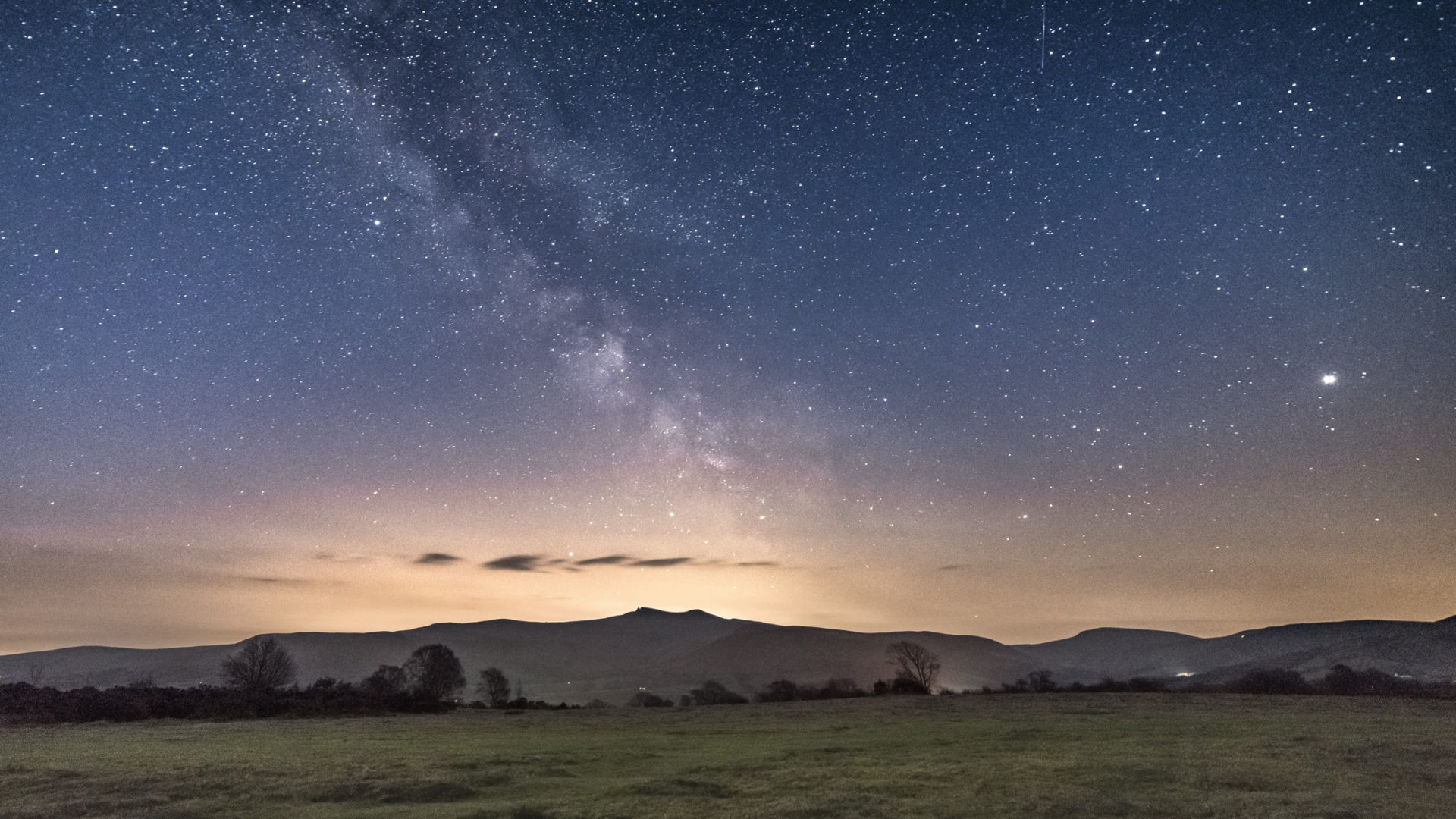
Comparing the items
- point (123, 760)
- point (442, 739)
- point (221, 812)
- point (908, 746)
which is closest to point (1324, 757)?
point (908, 746)

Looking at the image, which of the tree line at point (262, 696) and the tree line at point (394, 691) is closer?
the tree line at point (262, 696)

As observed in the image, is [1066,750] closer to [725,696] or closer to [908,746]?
[908,746]

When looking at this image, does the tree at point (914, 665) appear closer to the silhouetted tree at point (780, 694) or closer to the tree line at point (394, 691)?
the tree line at point (394, 691)

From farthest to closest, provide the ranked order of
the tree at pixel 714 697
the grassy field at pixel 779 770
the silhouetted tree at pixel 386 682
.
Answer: the tree at pixel 714 697 < the silhouetted tree at pixel 386 682 < the grassy field at pixel 779 770

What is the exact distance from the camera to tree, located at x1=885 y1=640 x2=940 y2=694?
93625 millimetres

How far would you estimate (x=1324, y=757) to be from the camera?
88.0 ft

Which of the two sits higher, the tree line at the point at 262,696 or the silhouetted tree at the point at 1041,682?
the tree line at the point at 262,696

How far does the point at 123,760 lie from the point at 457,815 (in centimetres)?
1932

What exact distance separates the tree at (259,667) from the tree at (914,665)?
76.7 m

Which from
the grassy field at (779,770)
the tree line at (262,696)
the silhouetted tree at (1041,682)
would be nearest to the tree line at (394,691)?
the tree line at (262,696)

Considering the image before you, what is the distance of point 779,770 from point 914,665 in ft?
262

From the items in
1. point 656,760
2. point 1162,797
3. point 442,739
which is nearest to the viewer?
point 1162,797

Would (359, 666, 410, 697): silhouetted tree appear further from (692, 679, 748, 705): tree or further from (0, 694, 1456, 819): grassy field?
(0, 694, 1456, 819): grassy field

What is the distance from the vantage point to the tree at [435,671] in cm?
9969
